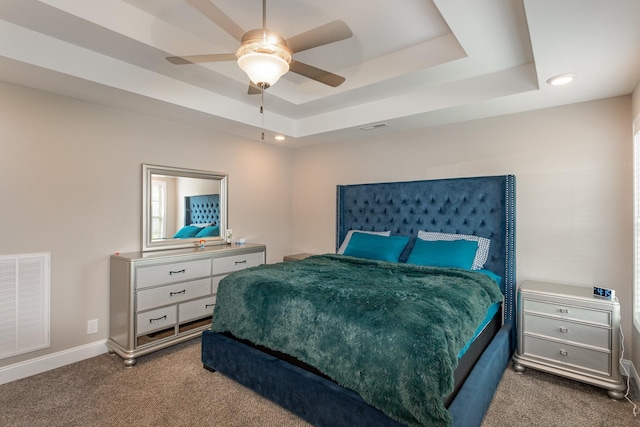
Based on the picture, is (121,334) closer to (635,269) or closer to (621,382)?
(621,382)

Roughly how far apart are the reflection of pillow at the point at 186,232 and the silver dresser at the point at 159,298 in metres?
0.39

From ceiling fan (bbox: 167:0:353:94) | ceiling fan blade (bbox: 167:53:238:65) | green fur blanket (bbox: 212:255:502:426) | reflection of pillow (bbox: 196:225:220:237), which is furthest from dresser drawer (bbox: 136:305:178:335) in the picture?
ceiling fan (bbox: 167:0:353:94)

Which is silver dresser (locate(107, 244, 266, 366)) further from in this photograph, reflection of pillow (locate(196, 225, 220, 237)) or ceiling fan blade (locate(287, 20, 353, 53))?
ceiling fan blade (locate(287, 20, 353, 53))

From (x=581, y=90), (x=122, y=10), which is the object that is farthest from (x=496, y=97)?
(x=122, y=10)

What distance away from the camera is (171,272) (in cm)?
301

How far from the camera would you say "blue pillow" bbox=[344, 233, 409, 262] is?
3467 mm

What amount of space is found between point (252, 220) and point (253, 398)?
2.54 metres

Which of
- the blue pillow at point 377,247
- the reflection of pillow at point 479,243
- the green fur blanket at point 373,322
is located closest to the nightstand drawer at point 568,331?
the green fur blanket at point 373,322

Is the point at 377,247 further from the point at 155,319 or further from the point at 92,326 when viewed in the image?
the point at 92,326

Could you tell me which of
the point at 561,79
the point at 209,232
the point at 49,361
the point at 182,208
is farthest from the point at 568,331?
the point at 49,361

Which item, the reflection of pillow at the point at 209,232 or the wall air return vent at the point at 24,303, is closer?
the wall air return vent at the point at 24,303

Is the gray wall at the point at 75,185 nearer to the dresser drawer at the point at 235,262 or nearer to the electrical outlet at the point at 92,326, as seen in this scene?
the electrical outlet at the point at 92,326

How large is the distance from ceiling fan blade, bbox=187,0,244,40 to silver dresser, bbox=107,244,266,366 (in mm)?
2086

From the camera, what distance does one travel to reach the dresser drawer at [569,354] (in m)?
2.29
